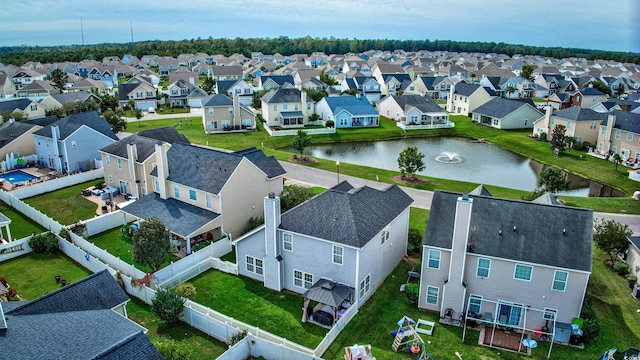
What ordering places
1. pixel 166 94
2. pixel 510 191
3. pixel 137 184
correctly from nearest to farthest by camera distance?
1. pixel 137 184
2. pixel 510 191
3. pixel 166 94

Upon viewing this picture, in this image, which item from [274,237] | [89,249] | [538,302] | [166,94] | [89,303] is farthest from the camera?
[166,94]

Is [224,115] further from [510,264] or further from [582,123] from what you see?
[510,264]

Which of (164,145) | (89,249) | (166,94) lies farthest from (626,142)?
(166,94)

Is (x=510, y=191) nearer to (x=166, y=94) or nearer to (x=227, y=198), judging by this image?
(x=227, y=198)

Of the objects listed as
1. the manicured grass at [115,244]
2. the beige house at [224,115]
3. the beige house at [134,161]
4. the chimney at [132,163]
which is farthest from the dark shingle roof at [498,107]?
the manicured grass at [115,244]

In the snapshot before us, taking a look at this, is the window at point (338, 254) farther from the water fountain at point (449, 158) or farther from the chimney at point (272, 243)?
the water fountain at point (449, 158)

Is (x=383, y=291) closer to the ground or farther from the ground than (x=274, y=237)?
closer to the ground

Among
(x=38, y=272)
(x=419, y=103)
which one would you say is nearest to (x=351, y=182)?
(x=38, y=272)
